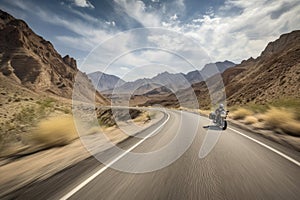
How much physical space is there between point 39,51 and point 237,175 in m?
106

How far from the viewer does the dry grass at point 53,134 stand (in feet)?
25.6

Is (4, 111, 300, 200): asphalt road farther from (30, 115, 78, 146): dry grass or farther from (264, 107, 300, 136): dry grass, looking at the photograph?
(264, 107, 300, 136): dry grass

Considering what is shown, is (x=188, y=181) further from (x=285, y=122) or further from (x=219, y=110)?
(x=285, y=122)

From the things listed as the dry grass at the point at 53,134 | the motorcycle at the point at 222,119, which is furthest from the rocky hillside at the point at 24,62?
the motorcycle at the point at 222,119

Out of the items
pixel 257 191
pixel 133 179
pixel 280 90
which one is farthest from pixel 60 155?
pixel 280 90

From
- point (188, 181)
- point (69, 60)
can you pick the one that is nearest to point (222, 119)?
point (188, 181)

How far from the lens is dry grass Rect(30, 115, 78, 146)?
7793mm

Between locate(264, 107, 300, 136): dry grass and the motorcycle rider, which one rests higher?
the motorcycle rider

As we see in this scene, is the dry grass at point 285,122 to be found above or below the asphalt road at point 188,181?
above

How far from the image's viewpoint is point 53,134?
8086mm

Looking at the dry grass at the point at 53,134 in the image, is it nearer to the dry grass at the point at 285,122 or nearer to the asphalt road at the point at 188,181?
the asphalt road at the point at 188,181

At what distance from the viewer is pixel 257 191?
352cm

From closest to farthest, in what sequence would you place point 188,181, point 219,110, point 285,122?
point 188,181 < point 285,122 < point 219,110

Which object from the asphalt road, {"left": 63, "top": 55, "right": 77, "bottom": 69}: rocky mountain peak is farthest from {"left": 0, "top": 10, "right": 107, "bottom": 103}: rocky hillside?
the asphalt road
